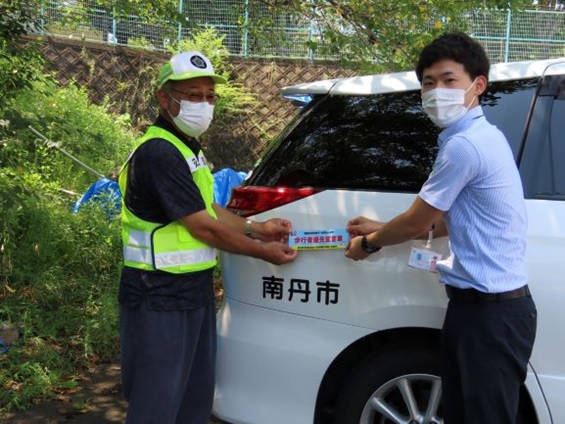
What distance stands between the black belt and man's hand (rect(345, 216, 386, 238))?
403 millimetres

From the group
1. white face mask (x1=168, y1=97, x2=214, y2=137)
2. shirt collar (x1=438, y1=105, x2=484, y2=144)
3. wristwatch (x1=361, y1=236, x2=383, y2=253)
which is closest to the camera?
shirt collar (x1=438, y1=105, x2=484, y2=144)

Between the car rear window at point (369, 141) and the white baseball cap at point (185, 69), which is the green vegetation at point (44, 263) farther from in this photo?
the car rear window at point (369, 141)

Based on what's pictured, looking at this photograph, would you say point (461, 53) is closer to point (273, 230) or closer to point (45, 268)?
point (273, 230)

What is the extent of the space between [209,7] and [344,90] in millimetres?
6328

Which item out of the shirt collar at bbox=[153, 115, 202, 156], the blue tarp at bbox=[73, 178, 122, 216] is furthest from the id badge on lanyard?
the blue tarp at bbox=[73, 178, 122, 216]

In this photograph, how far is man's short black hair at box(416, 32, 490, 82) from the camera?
198 cm

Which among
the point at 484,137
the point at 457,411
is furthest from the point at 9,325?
the point at 484,137

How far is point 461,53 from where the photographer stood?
1.97 meters

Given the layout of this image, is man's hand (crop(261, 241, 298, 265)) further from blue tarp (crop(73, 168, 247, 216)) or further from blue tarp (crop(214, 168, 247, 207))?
blue tarp (crop(214, 168, 247, 207))

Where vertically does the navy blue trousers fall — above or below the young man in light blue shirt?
below

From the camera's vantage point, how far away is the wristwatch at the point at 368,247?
7.27 ft

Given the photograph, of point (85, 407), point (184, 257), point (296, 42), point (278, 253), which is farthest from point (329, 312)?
point (296, 42)

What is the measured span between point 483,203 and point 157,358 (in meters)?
1.31

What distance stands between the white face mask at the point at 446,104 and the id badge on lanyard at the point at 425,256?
425 mm
